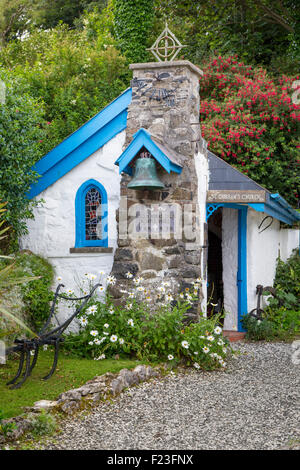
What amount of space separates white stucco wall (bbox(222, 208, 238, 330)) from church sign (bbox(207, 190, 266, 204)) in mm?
1687

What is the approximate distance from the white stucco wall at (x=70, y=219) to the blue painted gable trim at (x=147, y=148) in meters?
0.82

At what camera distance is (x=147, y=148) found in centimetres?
693

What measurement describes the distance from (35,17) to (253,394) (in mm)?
17902

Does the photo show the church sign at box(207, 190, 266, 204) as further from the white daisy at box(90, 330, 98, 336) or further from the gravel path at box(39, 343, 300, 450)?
the white daisy at box(90, 330, 98, 336)

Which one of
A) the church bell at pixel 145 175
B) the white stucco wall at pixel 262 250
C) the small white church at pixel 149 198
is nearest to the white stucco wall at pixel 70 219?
the small white church at pixel 149 198

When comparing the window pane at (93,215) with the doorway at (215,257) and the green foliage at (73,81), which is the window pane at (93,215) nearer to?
the green foliage at (73,81)

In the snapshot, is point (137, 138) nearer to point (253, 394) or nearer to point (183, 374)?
point (183, 374)

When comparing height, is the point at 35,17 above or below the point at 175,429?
above

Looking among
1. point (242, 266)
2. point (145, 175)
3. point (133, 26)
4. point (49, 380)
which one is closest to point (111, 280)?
point (145, 175)

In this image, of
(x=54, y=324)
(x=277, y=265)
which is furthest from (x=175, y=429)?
(x=277, y=265)

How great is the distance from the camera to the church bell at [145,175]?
6.86 m

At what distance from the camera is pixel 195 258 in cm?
708

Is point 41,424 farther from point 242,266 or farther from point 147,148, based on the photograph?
point 242,266

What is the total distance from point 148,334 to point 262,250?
4591 millimetres
